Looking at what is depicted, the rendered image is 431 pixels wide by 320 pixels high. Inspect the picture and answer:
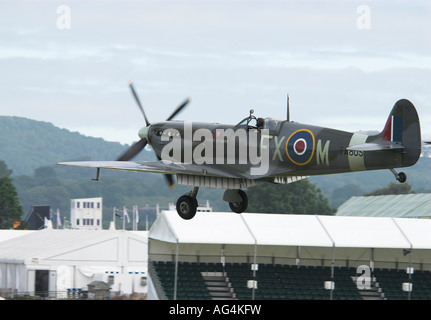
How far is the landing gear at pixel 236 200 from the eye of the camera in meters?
26.8

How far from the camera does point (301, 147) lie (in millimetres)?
24344

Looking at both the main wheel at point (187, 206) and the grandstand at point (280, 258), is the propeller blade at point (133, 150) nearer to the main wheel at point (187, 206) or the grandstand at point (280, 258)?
the main wheel at point (187, 206)

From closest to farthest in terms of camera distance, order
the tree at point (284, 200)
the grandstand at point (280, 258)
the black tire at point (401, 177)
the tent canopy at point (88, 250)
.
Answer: the black tire at point (401, 177) < the grandstand at point (280, 258) < the tent canopy at point (88, 250) < the tree at point (284, 200)

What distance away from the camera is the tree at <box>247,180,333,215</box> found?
151500mm

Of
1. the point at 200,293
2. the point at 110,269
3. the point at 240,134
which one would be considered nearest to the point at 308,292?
the point at 200,293

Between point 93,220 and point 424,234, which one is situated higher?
point 93,220

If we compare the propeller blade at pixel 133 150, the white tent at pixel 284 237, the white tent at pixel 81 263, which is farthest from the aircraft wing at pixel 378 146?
the white tent at pixel 81 263

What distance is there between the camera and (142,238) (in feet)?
246

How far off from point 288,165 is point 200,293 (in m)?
32.9

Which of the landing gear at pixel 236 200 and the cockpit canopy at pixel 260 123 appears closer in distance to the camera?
the cockpit canopy at pixel 260 123

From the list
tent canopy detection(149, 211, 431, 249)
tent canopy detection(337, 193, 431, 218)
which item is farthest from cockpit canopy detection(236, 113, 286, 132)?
tent canopy detection(337, 193, 431, 218)

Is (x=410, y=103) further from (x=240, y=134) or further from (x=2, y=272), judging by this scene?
(x=2, y=272)

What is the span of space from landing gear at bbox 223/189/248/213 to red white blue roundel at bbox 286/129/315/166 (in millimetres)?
3061

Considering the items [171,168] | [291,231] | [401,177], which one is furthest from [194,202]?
[291,231]
